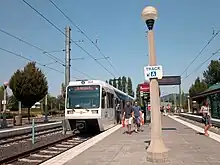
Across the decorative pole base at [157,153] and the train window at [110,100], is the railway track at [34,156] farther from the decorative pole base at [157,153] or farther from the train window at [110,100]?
the train window at [110,100]

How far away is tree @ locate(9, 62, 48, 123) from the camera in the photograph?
40.7 meters

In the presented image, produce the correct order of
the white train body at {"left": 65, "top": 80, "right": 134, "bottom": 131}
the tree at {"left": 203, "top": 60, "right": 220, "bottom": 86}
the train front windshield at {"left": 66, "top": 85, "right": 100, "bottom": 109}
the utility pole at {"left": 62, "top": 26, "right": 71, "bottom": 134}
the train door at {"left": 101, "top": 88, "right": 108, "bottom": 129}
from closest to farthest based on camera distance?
the white train body at {"left": 65, "top": 80, "right": 134, "bottom": 131} < the train front windshield at {"left": 66, "top": 85, "right": 100, "bottom": 109} < the train door at {"left": 101, "top": 88, "right": 108, "bottom": 129} < the utility pole at {"left": 62, "top": 26, "right": 71, "bottom": 134} < the tree at {"left": 203, "top": 60, "right": 220, "bottom": 86}

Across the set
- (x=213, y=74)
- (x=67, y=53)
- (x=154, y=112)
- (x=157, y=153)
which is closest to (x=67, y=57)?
(x=67, y=53)

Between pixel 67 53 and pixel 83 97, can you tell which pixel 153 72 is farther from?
pixel 67 53

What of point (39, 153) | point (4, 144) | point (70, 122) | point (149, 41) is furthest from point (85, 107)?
point (149, 41)

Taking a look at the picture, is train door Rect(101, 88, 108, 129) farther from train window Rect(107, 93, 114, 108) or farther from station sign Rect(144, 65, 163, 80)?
station sign Rect(144, 65, 163, 80)

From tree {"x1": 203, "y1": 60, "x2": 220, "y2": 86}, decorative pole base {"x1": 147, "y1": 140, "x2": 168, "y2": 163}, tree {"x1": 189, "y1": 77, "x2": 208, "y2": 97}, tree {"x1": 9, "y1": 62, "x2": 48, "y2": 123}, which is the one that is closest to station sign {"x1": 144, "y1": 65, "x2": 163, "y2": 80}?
→ decorative pole base {"x1": 147, "y1": 140, "x2": 168, "y2": 163}

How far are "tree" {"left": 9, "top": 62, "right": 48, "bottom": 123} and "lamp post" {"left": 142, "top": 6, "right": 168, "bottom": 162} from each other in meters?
32.5

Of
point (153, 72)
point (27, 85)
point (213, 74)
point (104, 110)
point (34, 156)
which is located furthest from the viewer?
point (213, 74)

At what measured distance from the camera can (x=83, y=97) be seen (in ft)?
64.4

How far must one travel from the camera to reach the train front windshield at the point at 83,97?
1936 cm

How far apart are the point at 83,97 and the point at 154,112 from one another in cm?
1056

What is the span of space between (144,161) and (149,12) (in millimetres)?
4297

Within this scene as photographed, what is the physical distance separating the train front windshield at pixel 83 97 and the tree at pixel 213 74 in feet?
276
